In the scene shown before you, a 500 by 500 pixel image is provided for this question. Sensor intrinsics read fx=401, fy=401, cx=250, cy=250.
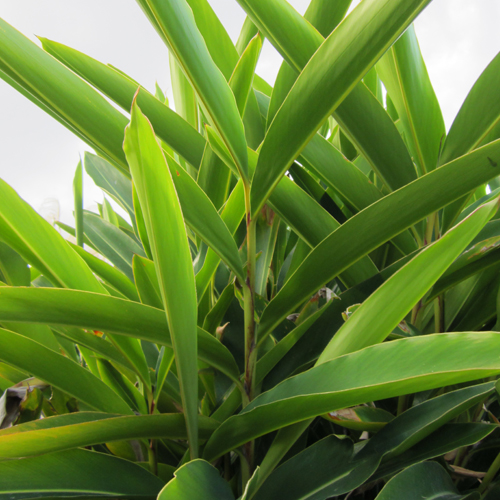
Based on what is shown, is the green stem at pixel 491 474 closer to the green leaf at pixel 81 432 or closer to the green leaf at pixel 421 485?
the green leaf at pixel 421 485

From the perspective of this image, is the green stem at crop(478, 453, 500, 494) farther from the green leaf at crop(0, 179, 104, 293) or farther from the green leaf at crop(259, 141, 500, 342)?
the green leaf at crop(0, 179, 104, 293)

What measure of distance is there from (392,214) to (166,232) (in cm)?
16

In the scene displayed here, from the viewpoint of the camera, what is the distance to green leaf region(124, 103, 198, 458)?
175 millimetres

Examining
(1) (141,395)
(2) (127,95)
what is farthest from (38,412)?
(2) (127,95)

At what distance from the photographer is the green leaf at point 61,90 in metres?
0.25

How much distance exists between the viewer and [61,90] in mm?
271

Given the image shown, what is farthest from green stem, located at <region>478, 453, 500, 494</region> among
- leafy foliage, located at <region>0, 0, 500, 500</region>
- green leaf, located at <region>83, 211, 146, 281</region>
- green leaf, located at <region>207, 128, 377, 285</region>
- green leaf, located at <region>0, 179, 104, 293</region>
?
green leaf, located at <region>83, 211, 146, 281</region>

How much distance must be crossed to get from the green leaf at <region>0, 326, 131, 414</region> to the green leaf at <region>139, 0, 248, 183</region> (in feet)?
0.64

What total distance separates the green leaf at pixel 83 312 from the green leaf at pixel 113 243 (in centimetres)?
→ 30

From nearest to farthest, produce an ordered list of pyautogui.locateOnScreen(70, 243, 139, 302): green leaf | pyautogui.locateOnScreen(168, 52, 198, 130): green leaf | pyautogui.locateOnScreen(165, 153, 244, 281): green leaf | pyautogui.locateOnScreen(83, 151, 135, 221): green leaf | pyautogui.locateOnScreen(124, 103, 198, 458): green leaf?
1. pyautogui.locateOnScreen(124, 103, 198, 458): green leaf
2. pyautogui.locateOnScreen(165, 153, 244, 281): green leaf
3. pyautogui.locateOnScreen(70, 243, 139, 302): green leaf
4. pyautogui.locateOnScreen(168, 52, 198, 130): green leaf
5. pyautogui.locateOnScreen(83, 151, 135, 221): green leaf

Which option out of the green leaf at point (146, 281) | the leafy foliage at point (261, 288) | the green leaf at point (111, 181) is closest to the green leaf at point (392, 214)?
the leafy foliage at point (261, 288)

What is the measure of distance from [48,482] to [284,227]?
0.40 meters

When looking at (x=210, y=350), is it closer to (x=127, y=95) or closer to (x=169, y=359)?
(x=169, y=359)

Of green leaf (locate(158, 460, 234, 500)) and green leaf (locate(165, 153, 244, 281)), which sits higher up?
green leaf (locate(165, 153, 244, 281))
